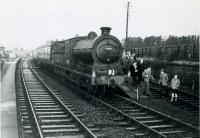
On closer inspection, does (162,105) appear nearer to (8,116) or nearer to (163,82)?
(163,82)

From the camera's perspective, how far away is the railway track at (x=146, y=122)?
8086 mm

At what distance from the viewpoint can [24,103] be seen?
12727 mm

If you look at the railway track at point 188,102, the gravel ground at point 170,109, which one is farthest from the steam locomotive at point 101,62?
the railway track at point 188,102

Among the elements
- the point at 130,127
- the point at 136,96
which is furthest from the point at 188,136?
the point at 136,96

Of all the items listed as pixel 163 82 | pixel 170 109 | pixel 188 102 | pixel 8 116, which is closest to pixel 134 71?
pixel 163 82

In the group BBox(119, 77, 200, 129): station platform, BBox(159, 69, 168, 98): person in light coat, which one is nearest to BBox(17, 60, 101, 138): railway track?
BBox(119, 77, 200, 129): station platform

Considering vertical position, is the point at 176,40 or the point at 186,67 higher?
the point at 176,40

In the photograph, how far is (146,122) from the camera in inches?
366

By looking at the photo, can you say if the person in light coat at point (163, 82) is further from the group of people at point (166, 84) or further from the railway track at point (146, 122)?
the railway track at point (146, 122)

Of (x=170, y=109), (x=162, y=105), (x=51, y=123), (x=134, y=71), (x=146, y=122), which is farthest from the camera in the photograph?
(x=134, y=71)

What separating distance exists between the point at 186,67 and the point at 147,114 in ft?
31.8

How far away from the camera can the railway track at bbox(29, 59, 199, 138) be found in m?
8.09

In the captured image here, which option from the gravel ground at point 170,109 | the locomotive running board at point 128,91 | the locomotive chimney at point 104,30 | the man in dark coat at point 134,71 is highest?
the locomotive chimney at point 104,30

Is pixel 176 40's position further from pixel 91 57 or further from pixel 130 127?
pixel 130 127
